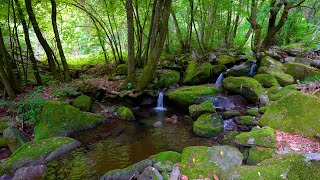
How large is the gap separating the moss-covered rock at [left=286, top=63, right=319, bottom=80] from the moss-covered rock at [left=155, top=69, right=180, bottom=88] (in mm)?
5089

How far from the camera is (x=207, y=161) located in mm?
4289

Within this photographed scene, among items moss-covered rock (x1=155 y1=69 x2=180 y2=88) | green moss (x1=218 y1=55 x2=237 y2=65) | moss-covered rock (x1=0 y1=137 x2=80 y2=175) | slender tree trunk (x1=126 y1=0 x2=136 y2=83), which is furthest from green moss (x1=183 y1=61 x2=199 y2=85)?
moss-covered rock (x1=0 y1=137 x2=80 y2=175)

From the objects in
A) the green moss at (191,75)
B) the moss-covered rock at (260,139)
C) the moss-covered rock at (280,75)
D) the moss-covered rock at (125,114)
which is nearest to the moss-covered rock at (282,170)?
the moss-covered rock at (260,139)

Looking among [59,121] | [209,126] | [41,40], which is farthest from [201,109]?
[41,40]

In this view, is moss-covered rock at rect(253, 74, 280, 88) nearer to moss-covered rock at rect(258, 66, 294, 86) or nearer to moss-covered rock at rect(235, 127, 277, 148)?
moss-covered rock at rect(258, 66, 294, 86)

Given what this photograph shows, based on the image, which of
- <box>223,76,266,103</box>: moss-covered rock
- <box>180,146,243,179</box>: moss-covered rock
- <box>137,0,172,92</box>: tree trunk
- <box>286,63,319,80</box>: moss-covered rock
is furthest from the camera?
<box>286,63,319,80</box>: moss-covered rock

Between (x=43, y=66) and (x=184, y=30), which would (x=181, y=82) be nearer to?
(x=184, y=30)

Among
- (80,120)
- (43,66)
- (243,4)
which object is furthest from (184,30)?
(80,120)

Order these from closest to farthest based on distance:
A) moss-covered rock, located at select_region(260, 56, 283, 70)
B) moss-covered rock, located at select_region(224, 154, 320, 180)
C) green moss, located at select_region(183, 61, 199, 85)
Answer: moss-covered rock, located at select_region(224, 154, 320, 180)
moss-covered rock, located at select_region(260, 56, 283, 70)
green moss, located at select_region(183, 61, 199, 85)

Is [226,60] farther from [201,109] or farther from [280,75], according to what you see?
[201,109]

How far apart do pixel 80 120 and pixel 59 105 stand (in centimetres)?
88

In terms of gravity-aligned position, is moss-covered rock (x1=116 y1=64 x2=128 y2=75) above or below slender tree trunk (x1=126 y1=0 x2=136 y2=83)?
below

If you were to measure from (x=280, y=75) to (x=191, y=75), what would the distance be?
12.8ft

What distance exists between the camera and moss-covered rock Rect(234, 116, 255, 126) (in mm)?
6579
